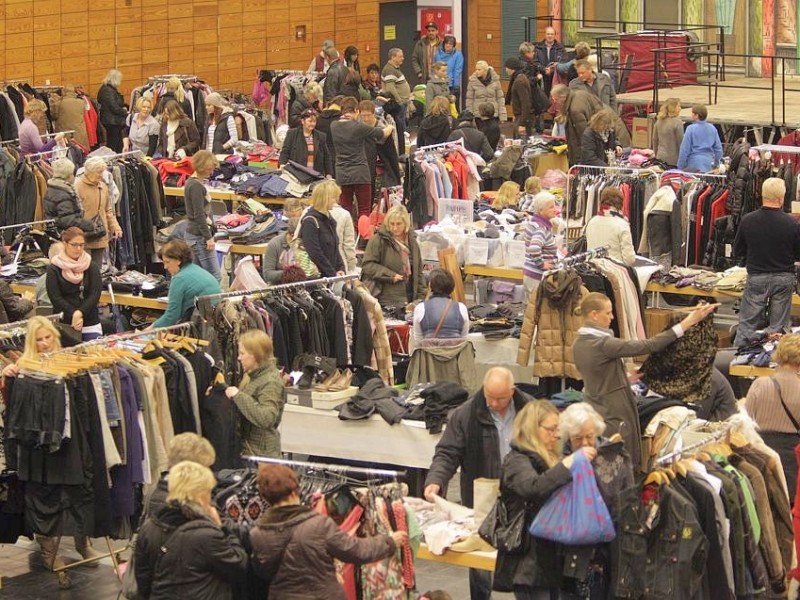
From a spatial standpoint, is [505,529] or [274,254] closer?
[505,529]

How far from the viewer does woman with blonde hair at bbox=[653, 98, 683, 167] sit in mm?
18688

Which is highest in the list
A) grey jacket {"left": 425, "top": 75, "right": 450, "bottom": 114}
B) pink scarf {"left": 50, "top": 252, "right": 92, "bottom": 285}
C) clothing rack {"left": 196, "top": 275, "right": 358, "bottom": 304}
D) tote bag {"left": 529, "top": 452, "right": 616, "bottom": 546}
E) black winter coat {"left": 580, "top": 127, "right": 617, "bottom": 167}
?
grey jacket {"left": 425, "top": 75, "right": 450, "bottom": 114}

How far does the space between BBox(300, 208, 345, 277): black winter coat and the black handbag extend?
17.5ft

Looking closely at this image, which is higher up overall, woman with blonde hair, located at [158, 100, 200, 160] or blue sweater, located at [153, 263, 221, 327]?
woman with blonde hair, located at [158, 100, 200, 160]

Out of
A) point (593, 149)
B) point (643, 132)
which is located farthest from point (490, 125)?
point (593, 149)

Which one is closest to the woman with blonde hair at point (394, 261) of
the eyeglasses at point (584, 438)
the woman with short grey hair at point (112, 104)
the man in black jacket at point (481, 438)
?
the man in black jacket at point (481, 438)

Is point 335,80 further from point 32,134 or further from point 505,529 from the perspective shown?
point 505,529

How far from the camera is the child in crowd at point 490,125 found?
20297 millimetres

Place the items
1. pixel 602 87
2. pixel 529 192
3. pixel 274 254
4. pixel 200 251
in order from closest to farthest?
pixel 274 254 < pixel 200 251 < pixel 529 192 < pixel 602 87

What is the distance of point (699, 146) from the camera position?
17812mm

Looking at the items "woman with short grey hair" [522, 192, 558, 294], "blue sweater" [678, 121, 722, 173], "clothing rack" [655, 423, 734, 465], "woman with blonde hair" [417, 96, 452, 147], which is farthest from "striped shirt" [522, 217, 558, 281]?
"woman with blonde hair" [417, 96, 452, 147]

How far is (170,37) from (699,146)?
469 inches

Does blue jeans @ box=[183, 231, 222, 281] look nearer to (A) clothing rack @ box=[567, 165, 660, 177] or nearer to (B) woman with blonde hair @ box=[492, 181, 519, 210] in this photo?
(B) woman with blonde hair @ box=[492, 181, 519, 210]

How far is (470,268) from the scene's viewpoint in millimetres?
14484
